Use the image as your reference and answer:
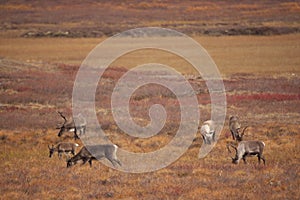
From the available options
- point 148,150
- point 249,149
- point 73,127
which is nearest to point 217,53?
point 73,127

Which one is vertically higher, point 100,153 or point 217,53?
point 217,53

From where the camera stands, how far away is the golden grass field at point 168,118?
1556cm

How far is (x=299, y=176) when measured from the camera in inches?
640

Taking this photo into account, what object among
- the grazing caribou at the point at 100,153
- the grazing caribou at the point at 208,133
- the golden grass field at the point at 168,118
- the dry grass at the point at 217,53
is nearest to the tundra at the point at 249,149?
the golden grass field at the point at 168,118

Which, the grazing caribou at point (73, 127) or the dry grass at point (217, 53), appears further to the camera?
the dry grass at point (217, 53)

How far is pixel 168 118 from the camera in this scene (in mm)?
27750

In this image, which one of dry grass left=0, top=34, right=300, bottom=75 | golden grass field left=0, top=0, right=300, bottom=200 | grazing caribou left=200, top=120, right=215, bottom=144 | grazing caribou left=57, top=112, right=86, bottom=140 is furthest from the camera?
dry grass left=0, top=34, right=300, bottom=75

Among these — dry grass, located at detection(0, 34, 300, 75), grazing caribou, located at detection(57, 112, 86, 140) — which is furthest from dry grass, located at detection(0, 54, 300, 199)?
dry grass, located at detection(0, 34, 300, 75)

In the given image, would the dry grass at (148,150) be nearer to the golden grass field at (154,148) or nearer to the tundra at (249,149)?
the golden grass field at (154,148)

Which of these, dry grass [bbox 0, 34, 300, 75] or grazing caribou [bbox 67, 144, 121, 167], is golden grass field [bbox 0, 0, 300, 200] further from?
grazing caribou [bbox 67, 144, 121, 167]

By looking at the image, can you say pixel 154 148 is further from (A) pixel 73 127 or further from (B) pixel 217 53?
(B) pixel 217 53

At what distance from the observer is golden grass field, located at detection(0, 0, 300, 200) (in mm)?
15562

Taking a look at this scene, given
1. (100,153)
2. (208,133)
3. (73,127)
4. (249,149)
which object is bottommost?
(100,153)

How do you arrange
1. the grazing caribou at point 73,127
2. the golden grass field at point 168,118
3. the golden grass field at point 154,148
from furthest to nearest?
1. the grazing caribou at point 73,127
2. the golden grass field at point 168,118
3. the golden grass field at point 154,148
